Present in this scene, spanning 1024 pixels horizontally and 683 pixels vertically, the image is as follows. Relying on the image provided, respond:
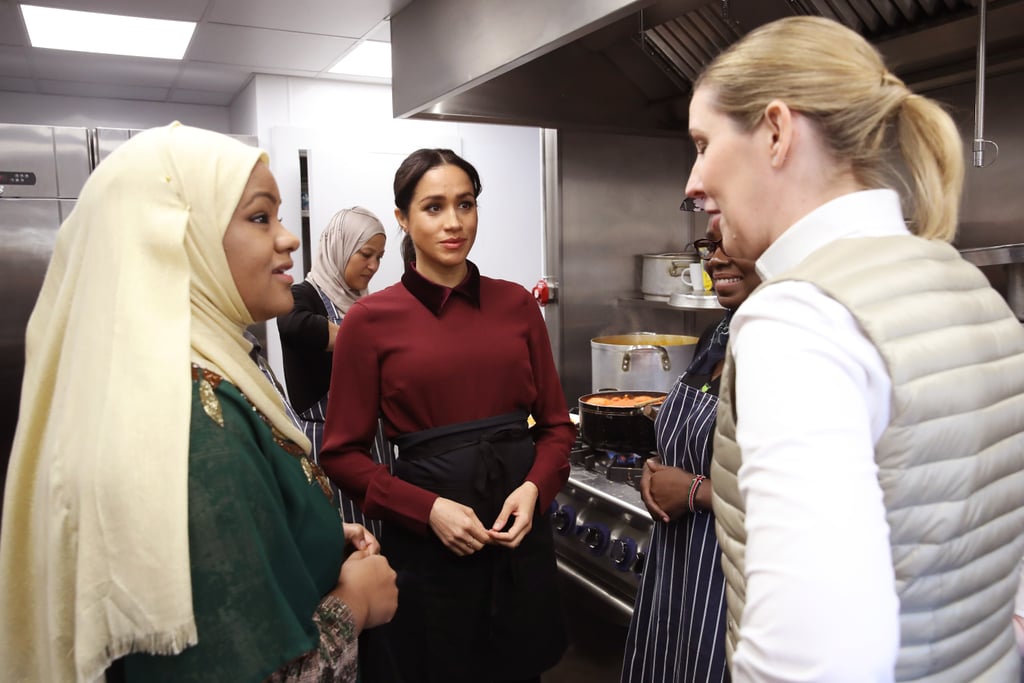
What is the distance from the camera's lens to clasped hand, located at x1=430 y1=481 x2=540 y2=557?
1.49m

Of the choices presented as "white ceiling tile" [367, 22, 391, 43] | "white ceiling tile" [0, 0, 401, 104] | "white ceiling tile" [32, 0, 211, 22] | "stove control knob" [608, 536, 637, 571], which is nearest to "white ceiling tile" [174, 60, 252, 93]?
"white ceiling tile" [0, 0, 401, 104]

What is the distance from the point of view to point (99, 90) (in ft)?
15.1

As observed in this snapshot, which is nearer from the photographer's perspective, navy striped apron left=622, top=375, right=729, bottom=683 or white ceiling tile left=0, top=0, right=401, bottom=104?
navy striped apron left=622, top=375, right=729, bottom=683

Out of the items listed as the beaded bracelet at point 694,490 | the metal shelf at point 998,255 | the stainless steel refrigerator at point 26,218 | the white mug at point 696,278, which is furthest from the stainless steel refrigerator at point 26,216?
the metal shelf at point 998,255

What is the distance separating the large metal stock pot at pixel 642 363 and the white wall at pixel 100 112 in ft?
11.8

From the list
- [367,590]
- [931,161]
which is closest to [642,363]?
[367,590]

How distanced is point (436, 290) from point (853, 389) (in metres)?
1.14

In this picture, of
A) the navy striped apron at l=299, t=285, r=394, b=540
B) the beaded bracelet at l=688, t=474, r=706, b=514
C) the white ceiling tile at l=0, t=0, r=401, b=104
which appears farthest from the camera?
the white ceiling tile at l=0, t=0, r=401, b=104

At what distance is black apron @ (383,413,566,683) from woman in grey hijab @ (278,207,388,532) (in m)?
0.63

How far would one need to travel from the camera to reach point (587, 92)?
2.57 metres

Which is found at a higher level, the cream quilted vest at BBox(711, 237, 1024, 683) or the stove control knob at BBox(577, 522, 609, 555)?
the cream quilted vest at BBox(711, 237, 1024, 683)

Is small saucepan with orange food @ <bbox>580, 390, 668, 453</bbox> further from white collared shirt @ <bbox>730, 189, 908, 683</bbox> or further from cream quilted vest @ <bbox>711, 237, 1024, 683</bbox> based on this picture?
white collared shirt @ <bbox>730, 189, 908, 683</bbox>

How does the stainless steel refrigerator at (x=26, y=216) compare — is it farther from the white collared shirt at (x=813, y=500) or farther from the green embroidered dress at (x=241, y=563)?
the white collared shirt at (x=813, y=500)

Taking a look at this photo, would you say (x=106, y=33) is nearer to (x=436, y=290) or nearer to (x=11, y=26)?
(x=11, y=26)
